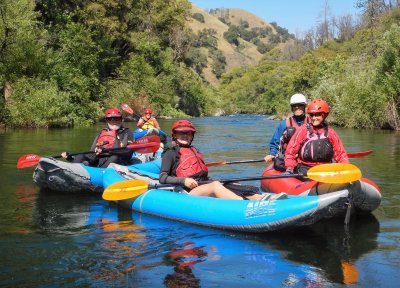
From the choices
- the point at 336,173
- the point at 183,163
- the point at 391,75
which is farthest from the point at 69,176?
the point at 391,75

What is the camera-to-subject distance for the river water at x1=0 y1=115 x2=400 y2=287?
3.99 meters

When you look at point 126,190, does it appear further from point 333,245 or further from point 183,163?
point 333,245

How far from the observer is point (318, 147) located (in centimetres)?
578

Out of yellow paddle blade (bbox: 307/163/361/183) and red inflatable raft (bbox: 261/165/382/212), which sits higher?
yellow paddle blade (bbox: 307/163/361/183)

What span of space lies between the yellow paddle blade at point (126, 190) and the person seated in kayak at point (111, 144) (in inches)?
83.5

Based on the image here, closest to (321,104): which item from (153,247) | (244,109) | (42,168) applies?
(153,247)

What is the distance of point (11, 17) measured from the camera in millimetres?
21766

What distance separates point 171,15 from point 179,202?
1479 inches

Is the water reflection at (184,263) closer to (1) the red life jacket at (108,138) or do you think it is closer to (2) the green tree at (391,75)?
(1) the red life jacket at (108,138)

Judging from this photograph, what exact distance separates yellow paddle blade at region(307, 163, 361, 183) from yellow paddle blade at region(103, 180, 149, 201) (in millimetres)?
2016

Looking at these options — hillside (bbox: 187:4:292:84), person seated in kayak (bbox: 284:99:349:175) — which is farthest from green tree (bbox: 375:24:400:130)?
hillside (bbox: 187:4:292:84)

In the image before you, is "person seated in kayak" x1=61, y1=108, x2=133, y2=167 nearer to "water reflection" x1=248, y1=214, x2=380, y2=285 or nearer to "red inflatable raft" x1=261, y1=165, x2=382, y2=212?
"red inflatable raft" x1=261, y1=165, x2=382, y2=212

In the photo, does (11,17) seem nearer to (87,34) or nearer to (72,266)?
(87,34)

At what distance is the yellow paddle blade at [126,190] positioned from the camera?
19.6 ft
